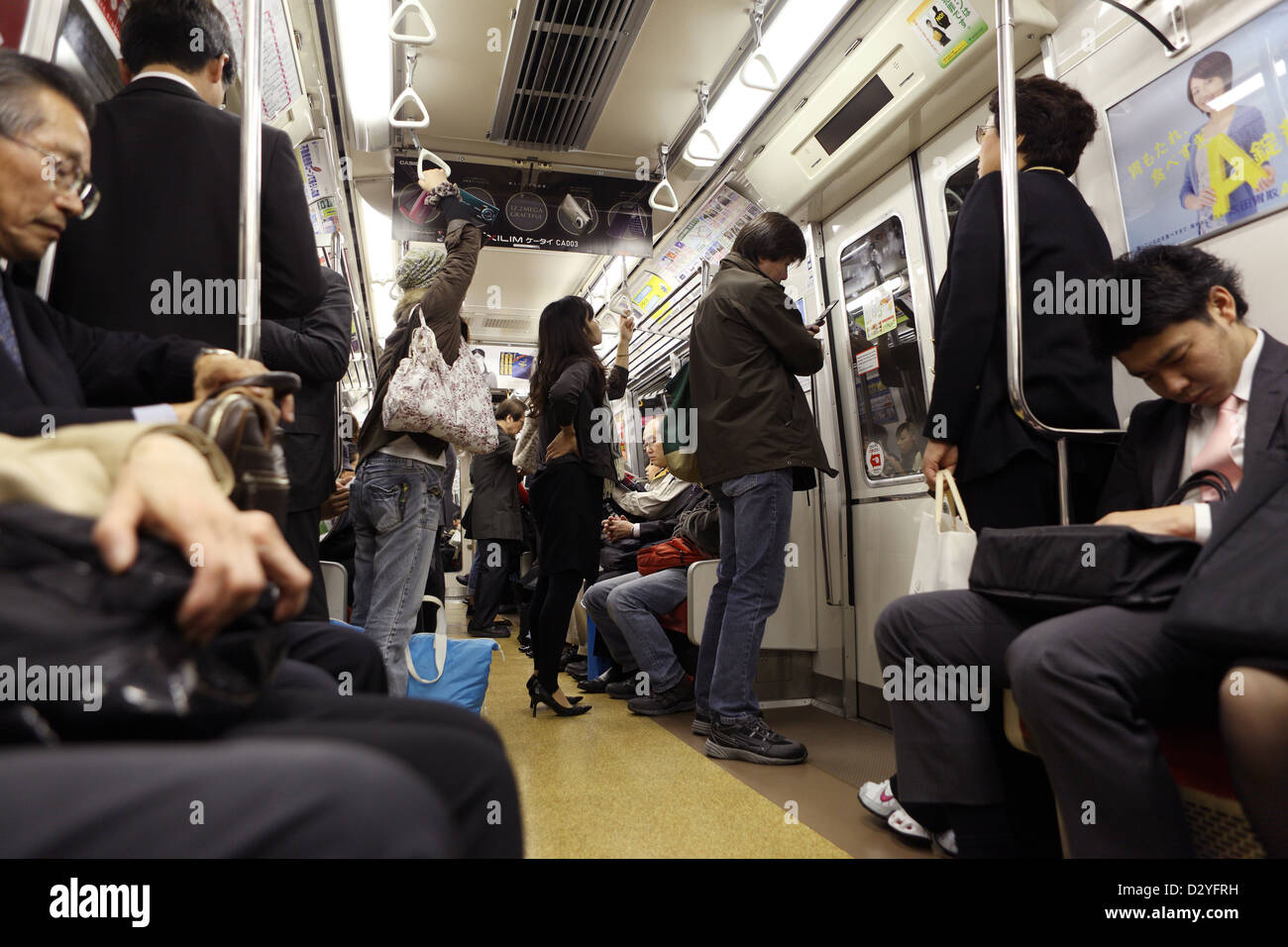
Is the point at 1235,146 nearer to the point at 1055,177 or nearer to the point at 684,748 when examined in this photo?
the point at 1055,177

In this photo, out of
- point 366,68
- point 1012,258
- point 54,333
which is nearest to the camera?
point 54,333

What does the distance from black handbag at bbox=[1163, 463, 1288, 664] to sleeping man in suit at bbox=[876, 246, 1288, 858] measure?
0.15 ft

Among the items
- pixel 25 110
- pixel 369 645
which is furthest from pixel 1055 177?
pixel 25 110

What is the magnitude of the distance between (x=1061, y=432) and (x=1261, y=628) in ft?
2.48

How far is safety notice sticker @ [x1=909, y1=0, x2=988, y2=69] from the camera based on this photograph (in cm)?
301

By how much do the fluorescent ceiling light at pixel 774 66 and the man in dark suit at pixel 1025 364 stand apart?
6.50 feet

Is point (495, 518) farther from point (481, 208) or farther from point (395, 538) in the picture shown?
point (395, 538)

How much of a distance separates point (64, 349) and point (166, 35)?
2.67ft

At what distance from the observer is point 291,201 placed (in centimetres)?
166

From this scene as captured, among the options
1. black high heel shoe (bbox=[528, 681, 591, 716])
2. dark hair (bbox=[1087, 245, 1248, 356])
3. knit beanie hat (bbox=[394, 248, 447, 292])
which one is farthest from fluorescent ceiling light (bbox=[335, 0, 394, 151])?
dark hair (bbox=[1087, 245, 1248, 356])

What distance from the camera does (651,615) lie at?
4164 millimetres

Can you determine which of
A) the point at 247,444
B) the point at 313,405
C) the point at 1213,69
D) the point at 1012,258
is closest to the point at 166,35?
the point at 313,405

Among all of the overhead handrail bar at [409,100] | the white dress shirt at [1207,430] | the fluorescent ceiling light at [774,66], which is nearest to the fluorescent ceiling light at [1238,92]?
the white dress shirt at [1207,430]

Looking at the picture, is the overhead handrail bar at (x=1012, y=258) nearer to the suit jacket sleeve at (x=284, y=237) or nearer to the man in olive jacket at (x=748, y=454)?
the man in olive jacket at (x=748, y=454)
